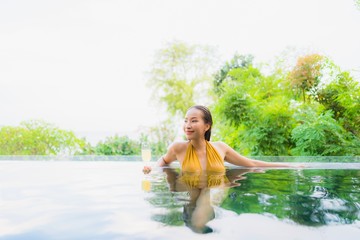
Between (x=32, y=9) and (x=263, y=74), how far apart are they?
36.4ft

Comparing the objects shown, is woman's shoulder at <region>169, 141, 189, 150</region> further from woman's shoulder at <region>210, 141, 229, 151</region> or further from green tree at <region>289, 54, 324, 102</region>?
green tree at <region>289, 54, 324, 102</region>

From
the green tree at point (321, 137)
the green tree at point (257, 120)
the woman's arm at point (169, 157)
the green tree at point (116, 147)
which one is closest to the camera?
the woman's arm at point (169, 157)

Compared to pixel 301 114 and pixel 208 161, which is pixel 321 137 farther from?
pixel 208 161

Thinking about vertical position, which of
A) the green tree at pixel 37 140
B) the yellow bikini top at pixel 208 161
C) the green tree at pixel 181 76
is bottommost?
the yellow bikini top at pixel 208 161

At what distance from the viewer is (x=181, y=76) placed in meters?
19.7

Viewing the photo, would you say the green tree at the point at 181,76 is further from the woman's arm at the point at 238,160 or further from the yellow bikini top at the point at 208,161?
the yellow bikini top at the point at 208,161

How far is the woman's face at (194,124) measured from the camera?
3.26 m

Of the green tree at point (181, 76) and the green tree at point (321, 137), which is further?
the green tree at point (181, 76)

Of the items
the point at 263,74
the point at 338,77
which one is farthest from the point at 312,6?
the point at 338,77

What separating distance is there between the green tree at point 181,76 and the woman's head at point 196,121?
15595 mm

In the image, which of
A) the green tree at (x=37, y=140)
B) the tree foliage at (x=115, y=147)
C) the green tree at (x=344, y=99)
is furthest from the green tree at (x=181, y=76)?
the green tree at (x=344, y=99)

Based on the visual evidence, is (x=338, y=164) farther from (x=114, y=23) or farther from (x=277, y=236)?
(x=114, y=23)

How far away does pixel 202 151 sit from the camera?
11.3 ft

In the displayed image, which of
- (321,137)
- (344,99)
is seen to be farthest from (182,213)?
(344,99)
